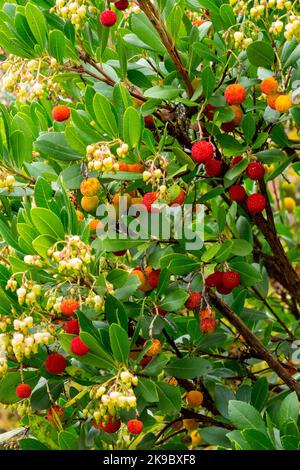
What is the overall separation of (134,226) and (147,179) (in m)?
0.17

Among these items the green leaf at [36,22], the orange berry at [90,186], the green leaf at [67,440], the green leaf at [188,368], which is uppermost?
the green leaf at [36,22]

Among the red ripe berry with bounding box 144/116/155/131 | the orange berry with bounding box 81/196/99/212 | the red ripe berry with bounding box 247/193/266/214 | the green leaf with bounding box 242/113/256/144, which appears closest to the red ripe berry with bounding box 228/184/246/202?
the red ripe berry with bounding box 247/193/266/214

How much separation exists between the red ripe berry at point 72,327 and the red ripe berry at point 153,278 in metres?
0.25

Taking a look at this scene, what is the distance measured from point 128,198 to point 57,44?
16.4 inches

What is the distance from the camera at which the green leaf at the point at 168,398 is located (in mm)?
1783

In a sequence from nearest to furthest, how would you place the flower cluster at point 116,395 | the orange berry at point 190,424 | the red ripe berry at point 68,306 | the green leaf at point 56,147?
the flower cluster at point 116,395 → the red ripe berry at point 68,306 → the green leaf at point 56,147 → the orange berry at point 190,424

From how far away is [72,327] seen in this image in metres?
1.70

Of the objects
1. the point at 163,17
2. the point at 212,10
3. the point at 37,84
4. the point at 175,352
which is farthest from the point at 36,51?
the point at 175,352

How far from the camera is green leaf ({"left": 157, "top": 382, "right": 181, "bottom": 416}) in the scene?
1.78 meters

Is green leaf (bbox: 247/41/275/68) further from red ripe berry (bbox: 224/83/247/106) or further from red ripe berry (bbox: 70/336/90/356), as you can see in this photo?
red ripe berry (bbox: 70/336/90/356)

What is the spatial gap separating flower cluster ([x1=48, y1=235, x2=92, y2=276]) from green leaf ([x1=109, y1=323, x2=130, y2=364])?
Result: 0.47ft

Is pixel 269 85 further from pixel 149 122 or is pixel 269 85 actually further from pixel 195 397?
pixel 195 397

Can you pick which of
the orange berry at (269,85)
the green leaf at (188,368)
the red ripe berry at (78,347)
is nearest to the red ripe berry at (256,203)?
the orange berry at (269,85)

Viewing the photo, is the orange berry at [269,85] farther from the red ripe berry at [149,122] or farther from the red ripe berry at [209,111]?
the red ripe berry at [149,122]
